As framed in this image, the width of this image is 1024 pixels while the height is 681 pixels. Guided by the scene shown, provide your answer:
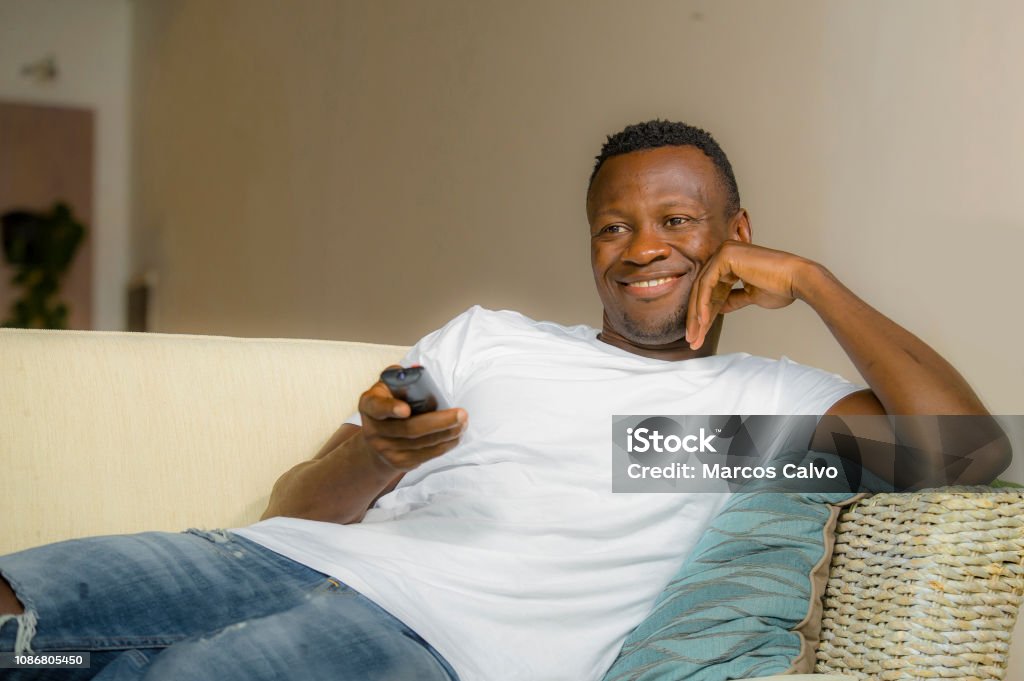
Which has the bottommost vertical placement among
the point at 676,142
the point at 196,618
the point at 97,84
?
the point at 196,618

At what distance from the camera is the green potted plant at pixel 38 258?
5.61 metres

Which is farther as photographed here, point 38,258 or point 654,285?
point 38,258

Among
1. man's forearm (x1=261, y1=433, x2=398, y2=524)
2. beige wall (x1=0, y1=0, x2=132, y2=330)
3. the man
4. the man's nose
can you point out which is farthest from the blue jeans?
beige wall (x1=0, y1=0, x2=132, y2=330)

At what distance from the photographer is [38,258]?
562cm

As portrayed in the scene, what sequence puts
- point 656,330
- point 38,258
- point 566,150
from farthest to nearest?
point 38,258 → point 566,150 → point 656,330

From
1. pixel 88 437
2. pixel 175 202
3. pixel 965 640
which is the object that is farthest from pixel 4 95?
pixel 965 640

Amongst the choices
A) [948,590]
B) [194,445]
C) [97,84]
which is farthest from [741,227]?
[97,84]

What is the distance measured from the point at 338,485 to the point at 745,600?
49cm

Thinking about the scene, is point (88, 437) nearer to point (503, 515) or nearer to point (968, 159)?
point (503, 515)

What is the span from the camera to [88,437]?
1398 mm

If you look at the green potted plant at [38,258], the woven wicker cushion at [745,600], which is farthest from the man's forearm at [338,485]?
the green potted plant at [38,258]

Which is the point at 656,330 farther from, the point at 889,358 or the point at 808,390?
the point at 889,358

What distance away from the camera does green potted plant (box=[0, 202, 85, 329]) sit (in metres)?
5.61

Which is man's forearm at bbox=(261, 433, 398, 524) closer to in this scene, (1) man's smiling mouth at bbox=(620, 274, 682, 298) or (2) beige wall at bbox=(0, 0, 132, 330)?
(1) man's smiling mouth at bbox=(620, 274, 682, 298)
